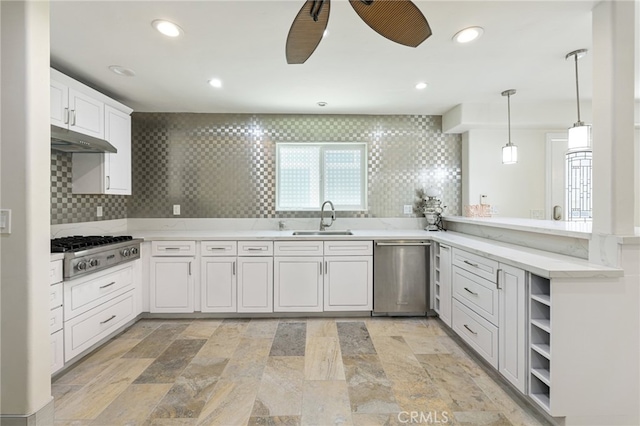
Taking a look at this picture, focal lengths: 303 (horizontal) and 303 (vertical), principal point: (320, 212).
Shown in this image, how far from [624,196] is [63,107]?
4050 mm

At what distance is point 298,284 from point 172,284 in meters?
1.38

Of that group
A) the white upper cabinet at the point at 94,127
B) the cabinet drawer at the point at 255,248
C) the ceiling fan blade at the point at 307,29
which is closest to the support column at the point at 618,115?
the ceiling fan blade at the point at 307,29

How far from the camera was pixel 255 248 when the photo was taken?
334cm

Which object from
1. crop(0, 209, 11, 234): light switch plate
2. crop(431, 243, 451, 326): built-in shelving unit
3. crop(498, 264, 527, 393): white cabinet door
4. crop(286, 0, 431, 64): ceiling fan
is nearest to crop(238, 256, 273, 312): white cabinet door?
crop(431, 243, 451, 326): built-in shelving unit

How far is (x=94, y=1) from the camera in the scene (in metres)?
1.81

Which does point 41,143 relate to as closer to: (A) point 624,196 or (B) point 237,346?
(B) point 237,346

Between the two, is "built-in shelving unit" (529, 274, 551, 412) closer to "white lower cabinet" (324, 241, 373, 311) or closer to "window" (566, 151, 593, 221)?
"white lower cabinet" (324, 241, 373, 311)

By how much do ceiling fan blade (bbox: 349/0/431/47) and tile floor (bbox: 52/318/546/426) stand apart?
2.08 metres

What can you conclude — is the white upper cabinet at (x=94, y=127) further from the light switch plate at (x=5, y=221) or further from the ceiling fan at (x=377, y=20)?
the ceiling fan at (x=377, y=20)

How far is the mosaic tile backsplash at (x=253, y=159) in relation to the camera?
155 inches

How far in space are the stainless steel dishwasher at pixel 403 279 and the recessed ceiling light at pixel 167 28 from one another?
261 cm

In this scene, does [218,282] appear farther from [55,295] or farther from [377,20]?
[377,20]

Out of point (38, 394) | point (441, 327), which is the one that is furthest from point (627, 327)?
point (38, 394)

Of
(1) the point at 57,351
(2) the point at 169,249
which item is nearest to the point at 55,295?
(1) the point at 57,351
